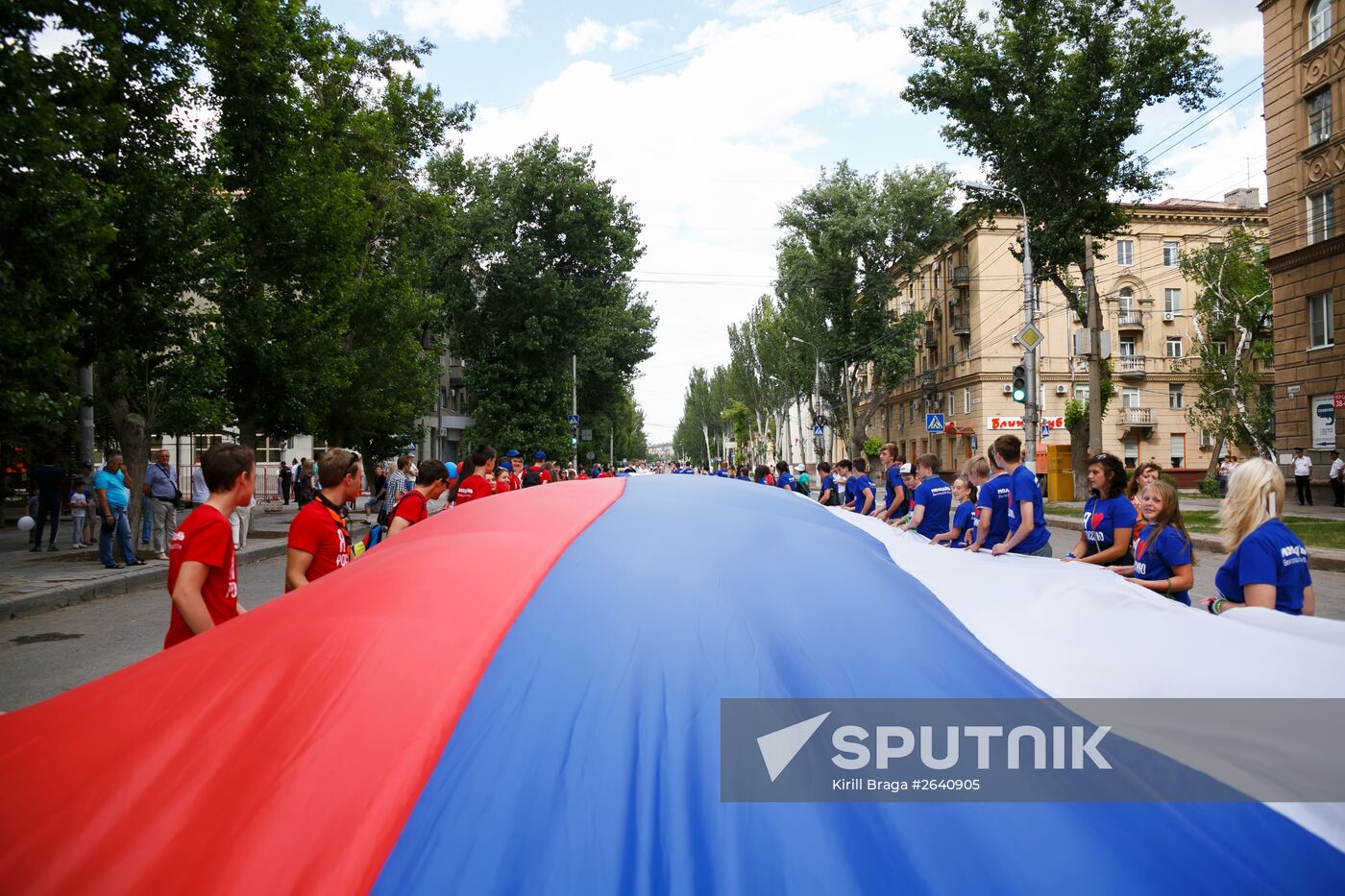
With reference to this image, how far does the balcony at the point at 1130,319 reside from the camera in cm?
5281

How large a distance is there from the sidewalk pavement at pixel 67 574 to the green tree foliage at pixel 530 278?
19.6m

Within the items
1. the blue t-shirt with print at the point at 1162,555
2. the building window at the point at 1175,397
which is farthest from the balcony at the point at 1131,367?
the blue t-shirt with print at the point at 1162,555

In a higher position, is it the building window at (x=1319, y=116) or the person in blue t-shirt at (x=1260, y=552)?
the building window at (x=1319, y=116)

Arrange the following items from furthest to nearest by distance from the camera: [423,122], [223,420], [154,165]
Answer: [423,122] < [223,420] < [154,165]

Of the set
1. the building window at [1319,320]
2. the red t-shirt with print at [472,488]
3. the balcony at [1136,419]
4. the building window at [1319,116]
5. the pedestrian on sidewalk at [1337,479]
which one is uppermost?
the building window at [1319,116]

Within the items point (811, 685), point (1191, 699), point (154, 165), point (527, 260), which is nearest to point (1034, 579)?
point (1191, 699)

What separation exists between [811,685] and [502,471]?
11.8 metres

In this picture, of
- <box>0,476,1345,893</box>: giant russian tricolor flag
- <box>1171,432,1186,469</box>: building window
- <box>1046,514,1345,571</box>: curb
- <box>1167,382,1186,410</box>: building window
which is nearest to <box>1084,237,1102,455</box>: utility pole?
<box>1046,514,1345,571</box>: curb

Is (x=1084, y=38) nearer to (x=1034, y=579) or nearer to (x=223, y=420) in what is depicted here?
(x=223, y=420)

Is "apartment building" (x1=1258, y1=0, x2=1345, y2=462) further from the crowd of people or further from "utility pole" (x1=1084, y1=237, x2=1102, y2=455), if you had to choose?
the crowd of people

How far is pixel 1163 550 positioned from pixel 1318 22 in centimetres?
2918

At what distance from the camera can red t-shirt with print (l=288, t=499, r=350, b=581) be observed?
179 inches

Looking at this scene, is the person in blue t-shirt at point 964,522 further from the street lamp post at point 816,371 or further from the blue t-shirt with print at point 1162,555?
the street lamp post at point 816,371

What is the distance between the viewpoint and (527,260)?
125 feet
